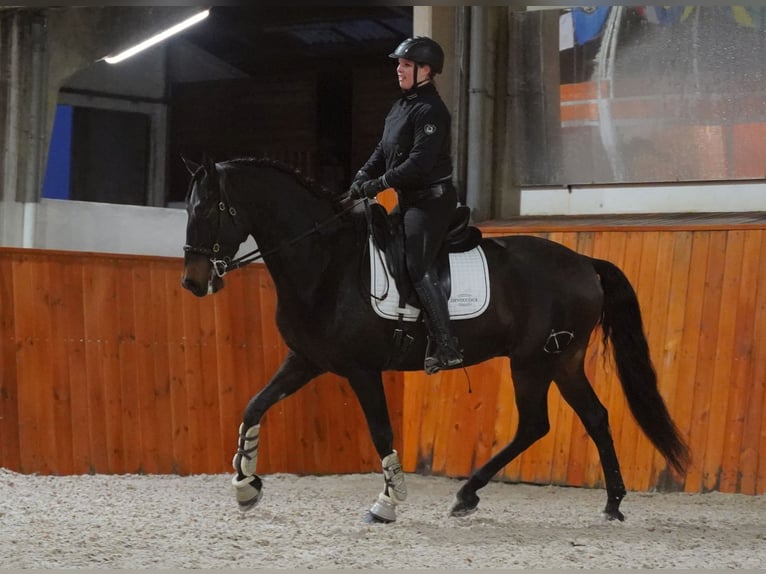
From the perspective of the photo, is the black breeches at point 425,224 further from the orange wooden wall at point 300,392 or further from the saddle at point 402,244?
the orange wooden wall at point 300,392

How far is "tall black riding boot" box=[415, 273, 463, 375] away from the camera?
482 centimetres

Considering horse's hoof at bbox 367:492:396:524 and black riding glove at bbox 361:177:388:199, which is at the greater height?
black riding glove at bbox 361:177:388:199

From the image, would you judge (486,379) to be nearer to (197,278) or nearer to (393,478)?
(393,478)

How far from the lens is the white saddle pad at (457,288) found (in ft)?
16.0

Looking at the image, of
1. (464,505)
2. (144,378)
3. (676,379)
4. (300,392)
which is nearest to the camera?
(464,505)

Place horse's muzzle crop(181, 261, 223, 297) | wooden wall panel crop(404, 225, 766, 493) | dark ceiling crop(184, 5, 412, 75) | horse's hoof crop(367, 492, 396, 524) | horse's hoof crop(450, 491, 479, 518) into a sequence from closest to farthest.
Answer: horse's muzzle crop(181, 261, 223, 297), horse's hoof crop(367, 492, 396, 524), horse's hoof crop(450, 491, 479, 518), wooden wall panel crop(404, 225, 766, 493), dark ceiling crop(184, 5, 412, 75)

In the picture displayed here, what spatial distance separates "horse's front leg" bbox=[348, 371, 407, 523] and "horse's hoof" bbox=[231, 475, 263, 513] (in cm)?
63

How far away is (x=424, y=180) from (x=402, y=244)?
351 mm

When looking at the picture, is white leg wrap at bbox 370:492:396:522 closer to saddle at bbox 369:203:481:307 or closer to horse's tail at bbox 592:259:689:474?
saddle at bbox 369:203:481:307

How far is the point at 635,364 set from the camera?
17.7 ft

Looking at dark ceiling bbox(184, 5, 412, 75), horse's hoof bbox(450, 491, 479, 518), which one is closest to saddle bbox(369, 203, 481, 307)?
horse's hoof bbox(450, 491, 479, 518)

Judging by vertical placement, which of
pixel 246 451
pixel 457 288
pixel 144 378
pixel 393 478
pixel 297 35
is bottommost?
pixel 393 478

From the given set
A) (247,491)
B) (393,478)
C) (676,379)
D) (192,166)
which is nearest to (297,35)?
(676,379)

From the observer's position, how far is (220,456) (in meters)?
6.99
